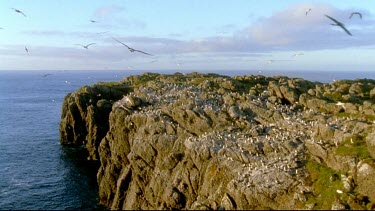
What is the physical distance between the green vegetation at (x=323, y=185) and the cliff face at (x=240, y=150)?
4.1 inches

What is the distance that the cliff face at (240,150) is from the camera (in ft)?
136

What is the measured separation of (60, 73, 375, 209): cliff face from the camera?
136ft

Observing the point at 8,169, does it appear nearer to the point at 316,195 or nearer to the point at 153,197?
the point at 153,197

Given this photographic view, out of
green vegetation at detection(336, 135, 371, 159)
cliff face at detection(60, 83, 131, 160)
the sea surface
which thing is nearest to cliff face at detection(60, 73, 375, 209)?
green vegetation at detection(336, 135, 371, 159)

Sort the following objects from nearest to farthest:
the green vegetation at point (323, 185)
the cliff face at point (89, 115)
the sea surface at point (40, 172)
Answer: the green vegetation at point (323, 185)
the sea surface at point (40, 172)
the cliff face at point (89, 115)

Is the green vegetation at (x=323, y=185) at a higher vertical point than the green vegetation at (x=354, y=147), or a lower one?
lower

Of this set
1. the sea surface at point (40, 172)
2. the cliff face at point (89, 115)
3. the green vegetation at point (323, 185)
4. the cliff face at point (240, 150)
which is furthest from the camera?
the cliff face at point (89, 115)

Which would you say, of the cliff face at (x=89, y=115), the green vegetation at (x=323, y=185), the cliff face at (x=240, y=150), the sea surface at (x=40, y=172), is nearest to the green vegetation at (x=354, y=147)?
the cliff face at (x=240, y=150)

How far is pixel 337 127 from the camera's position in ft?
165

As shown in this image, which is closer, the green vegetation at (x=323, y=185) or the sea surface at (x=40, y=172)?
the green vegetation at (x=323, y=185)

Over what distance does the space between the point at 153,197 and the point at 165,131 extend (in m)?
10.4

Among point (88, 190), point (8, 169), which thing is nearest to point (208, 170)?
point (88, 190)

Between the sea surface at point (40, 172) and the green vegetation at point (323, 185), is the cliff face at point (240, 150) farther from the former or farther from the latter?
the sea surface at point (40, 172)

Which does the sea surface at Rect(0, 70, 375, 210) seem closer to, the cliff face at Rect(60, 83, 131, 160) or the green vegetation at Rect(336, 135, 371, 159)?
the cliff face at Rect(60, 83, 131, 160)
